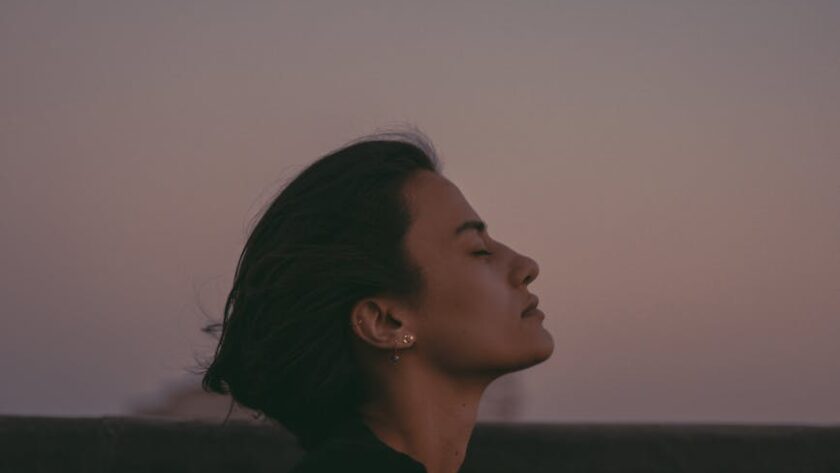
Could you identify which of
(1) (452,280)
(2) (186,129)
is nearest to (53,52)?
(2) (186,129)

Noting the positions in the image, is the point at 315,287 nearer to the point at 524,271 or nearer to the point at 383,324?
the point at 383,324

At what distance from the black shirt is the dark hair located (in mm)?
43

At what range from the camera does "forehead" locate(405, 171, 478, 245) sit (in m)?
0.91

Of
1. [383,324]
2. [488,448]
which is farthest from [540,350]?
[488,448]

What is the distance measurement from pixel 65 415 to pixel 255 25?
0.58 metres

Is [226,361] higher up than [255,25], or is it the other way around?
[255,25]

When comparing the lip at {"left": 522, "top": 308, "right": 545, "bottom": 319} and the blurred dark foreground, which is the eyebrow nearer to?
the lip at {"left": 522, "top": 308, "right": 545, "bottom": 319}

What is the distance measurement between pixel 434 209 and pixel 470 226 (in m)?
0.04

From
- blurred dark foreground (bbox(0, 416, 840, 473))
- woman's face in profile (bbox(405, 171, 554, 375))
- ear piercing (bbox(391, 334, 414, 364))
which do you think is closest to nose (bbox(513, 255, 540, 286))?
woman's face in profile (bbox(405, 171, 554, 375))

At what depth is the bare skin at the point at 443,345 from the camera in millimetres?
872

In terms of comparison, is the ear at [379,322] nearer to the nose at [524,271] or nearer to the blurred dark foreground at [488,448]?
the nose at [524,271]

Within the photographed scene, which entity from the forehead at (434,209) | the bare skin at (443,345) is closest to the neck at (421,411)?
the bare skin at (443,345)

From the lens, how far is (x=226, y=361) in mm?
944

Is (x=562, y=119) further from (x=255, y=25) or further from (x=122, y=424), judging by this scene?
(x=122, y=424)
